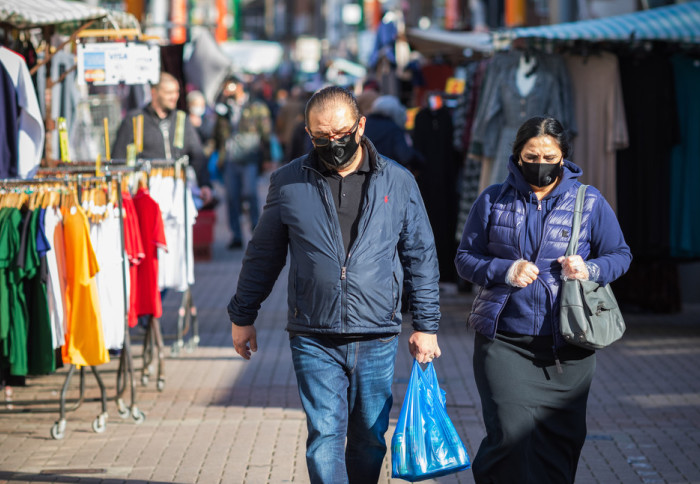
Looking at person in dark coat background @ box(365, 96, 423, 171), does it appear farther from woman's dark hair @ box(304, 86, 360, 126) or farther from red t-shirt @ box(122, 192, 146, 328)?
woman's dark hair @ box(304, 86, 360, 126)

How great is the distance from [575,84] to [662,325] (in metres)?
2.40

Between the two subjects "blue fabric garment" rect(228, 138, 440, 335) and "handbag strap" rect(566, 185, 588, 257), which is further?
"handbag strap" rect(566, 185, 588, 257)

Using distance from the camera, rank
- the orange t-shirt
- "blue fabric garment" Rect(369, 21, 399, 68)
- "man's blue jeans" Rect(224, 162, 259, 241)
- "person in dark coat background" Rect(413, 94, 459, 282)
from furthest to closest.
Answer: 1. "man's blue jeans" Rect(224, 162, 259, 241)
2. "blue fabric garment" Rect(369, 21, 399, 68)
3. "person in dark coat background" Rect(413, 94, 459, 282)
4. the orange t-shirt

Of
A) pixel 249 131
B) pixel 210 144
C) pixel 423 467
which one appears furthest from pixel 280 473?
pixel 210 144

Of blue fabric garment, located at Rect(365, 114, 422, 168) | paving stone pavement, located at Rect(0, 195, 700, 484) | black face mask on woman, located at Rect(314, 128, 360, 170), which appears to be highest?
black face mask on woman, located at Rect(314, 128, 360, 170)

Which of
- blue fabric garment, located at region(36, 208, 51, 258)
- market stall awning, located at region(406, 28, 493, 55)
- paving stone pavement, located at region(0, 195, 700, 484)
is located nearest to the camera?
paving stone pavement, located at region(0, 195, 700, 484)

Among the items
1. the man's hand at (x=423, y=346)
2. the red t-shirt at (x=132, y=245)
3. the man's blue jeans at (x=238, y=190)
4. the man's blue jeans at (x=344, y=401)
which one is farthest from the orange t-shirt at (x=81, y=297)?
the man's blue jeans at (x=238, y=190)

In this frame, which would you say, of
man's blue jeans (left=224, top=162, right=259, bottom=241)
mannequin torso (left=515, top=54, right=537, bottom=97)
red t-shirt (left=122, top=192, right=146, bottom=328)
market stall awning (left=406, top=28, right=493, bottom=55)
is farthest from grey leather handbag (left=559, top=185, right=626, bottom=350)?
man's blue jeans (left=224, top=162, right=259, bottom=241)

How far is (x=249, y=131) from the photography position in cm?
1628

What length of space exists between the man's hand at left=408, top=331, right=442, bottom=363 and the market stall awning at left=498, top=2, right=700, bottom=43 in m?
5.25

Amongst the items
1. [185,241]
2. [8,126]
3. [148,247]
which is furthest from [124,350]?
[8,126]

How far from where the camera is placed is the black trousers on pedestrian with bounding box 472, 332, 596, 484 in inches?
190

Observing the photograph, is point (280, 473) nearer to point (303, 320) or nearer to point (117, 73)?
point (303, 320)

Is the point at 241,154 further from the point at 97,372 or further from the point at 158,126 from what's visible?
the point at 97,372
